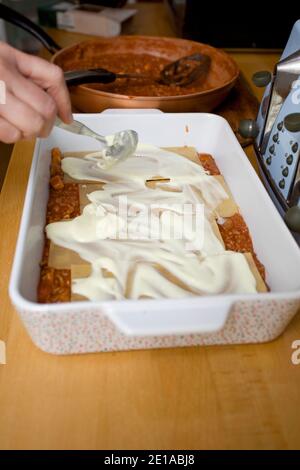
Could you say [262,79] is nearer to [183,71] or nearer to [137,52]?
[183,71]

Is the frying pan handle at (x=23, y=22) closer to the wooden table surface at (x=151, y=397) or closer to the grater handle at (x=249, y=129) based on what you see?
the grater handle at (x=249, y=129)

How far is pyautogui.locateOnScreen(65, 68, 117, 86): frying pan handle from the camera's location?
3.18ft

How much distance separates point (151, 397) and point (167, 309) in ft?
0.40

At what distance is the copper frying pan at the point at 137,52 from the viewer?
39.0 inches

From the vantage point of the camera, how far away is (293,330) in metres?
0.64

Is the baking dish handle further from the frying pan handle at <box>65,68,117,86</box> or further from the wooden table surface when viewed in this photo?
the frying pan handle at <box>65,68,117,86</box>

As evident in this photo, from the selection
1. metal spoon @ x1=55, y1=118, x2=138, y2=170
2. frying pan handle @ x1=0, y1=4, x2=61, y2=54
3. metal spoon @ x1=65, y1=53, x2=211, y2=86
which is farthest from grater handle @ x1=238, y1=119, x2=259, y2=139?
frying pan handle @ x1=0, y1=4, x2=61, y2=54

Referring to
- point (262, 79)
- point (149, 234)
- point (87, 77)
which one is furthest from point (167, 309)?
point (87, 77)

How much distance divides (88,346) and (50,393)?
2.7 inches

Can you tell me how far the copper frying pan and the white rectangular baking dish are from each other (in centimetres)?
28

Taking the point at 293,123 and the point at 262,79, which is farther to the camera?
the point at 262,79

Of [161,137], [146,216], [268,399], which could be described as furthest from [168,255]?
[161,137]

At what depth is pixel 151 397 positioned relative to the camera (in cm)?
55
